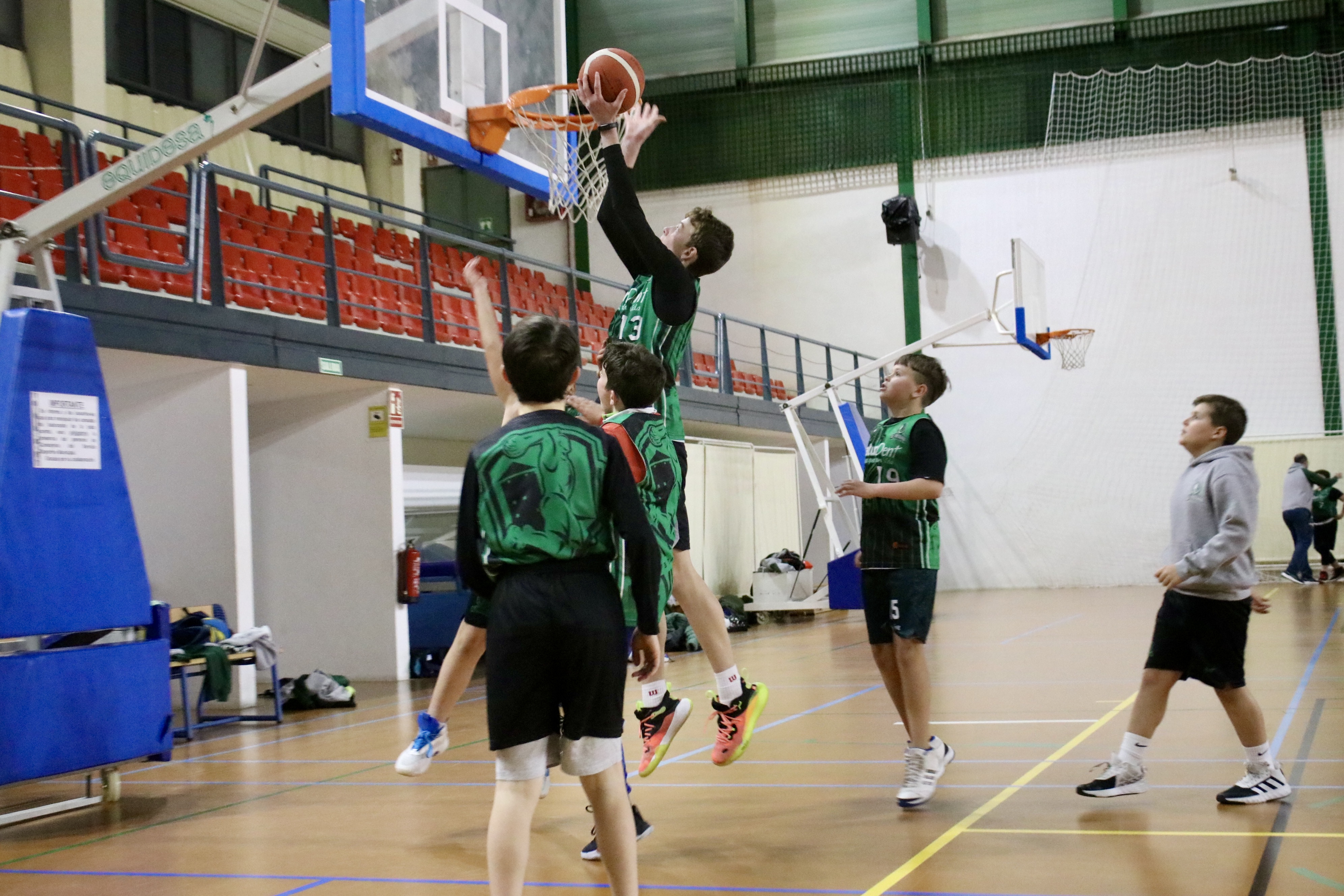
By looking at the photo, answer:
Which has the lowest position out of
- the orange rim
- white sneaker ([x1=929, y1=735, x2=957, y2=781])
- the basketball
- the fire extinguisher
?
white sneaker ([x1=929, y1=735, x2=957, y2=781])

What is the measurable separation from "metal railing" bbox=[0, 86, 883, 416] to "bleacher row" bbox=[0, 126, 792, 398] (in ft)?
0.10

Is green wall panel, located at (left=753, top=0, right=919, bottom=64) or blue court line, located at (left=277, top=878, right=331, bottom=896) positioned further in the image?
green wall panel, located at (left=753, top=0, right=919, bottom=64)

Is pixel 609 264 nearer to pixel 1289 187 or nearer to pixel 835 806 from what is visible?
pixel 1289 187

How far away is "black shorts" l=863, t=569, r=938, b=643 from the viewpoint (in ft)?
14.5

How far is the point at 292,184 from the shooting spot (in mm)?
16078

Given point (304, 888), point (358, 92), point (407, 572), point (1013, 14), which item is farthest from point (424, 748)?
point (1013, 14)

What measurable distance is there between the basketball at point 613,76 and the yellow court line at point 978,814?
97.0 inches

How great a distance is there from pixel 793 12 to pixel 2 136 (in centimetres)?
1313

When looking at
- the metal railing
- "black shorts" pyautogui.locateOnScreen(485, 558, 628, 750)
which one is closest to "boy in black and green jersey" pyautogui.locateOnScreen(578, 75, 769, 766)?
"black shorts" pyautogui.locateOnScreen(485, 558, 628, 750)

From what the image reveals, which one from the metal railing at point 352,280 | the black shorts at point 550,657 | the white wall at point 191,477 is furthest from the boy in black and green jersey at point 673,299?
the white wall at point 191,477

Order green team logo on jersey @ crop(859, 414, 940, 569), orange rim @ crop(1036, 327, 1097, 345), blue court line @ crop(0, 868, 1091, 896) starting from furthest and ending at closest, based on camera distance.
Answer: orange rim @ crop(1036, 327, 1097, 345) < green team logo on jersey @ crop(859, 414, 940, 569) < blue court line @ crop(0, 868, 1091, 896)

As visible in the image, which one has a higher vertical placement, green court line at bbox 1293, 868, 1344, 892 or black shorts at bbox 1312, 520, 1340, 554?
black shorts at bbox 1312, 520, 1340, 554

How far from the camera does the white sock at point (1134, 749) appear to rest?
4270mm

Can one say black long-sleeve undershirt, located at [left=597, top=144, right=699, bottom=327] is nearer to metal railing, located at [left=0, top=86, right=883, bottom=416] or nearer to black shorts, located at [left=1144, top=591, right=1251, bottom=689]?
black shorts, located at [left=1144, top=591, right=1251, bottom=689]
